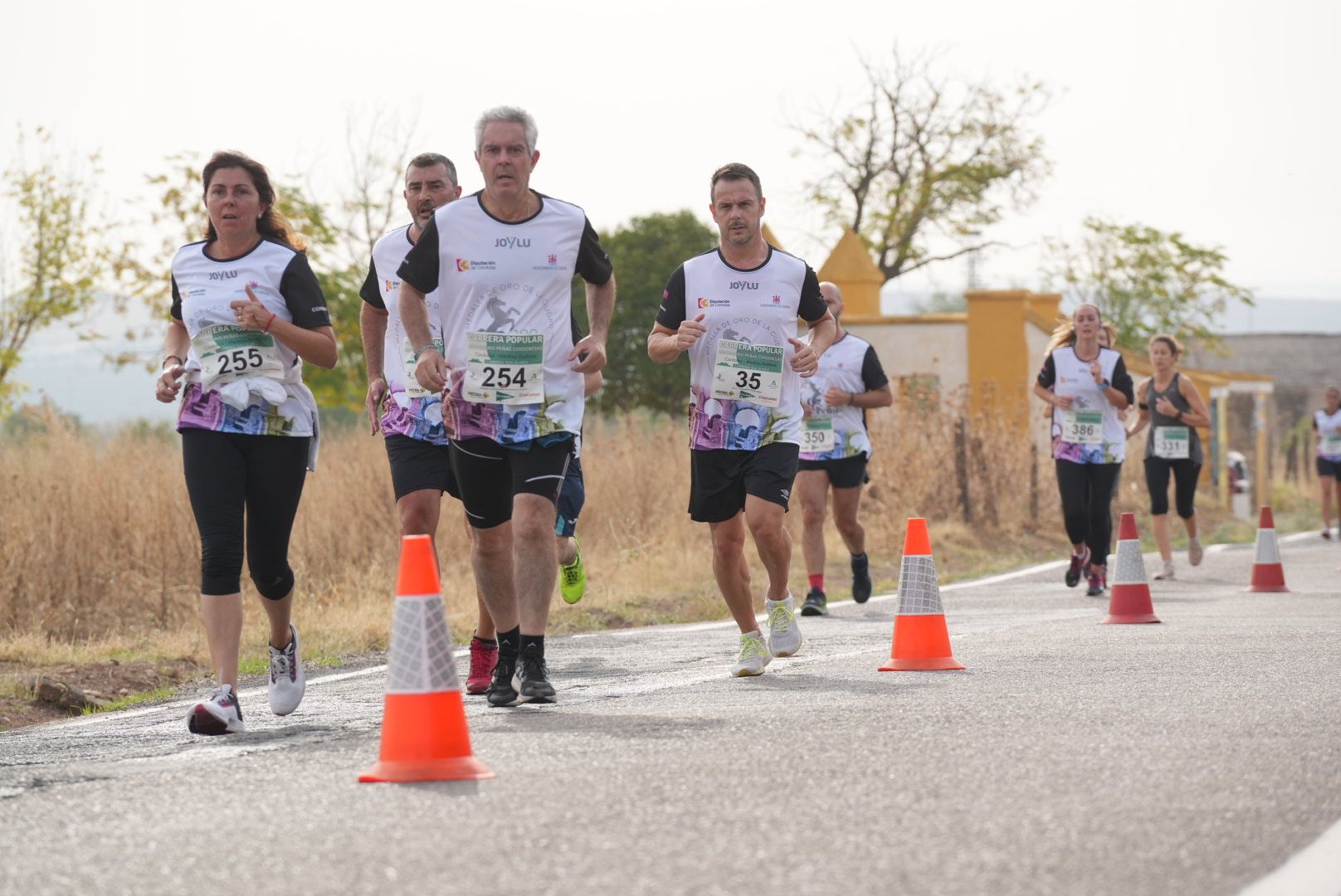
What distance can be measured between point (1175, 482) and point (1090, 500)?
11.2 feet

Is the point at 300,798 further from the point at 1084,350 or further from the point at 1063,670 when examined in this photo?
the point at 1084,350

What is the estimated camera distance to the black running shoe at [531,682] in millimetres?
7469

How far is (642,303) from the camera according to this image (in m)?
46.5

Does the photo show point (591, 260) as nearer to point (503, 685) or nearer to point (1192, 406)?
point (503, 685)

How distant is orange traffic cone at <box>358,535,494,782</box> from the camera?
5.49 m

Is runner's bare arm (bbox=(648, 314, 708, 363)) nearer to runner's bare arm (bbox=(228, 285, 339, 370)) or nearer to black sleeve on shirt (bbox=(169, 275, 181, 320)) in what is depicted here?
runner's bare arm (bbox=(228, 285, 339, 370))

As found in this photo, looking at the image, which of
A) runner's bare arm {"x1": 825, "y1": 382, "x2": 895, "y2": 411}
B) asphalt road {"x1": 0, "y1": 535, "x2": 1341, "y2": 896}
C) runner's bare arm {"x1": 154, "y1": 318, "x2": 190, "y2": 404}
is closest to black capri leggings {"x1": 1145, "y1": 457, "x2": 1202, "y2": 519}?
runner's bare arm {"x1": 825, "y1": 382, "x2": 895, "y2": 411}

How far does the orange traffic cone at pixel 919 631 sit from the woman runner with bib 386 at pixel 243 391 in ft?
8.52

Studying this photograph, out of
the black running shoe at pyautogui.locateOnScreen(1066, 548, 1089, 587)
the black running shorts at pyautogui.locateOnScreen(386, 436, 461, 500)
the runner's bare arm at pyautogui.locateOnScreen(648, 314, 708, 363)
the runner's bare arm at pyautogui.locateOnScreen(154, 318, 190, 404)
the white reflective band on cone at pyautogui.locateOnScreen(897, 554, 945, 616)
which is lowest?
the black running shoe at pyautogui.locateOnScreen(1066, 548, 1089, 587)

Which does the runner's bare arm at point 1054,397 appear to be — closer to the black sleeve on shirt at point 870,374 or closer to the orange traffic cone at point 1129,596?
the black sleeve on shirt at point 870,374

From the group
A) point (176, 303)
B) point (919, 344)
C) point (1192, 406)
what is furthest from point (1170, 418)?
point (919, 344)

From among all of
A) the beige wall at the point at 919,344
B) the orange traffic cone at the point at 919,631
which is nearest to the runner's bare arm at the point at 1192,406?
the orange traffic cone at the point at 919,631

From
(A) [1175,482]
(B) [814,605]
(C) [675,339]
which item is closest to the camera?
(C) [675,339]

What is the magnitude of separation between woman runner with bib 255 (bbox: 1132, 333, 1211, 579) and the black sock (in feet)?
33.4
